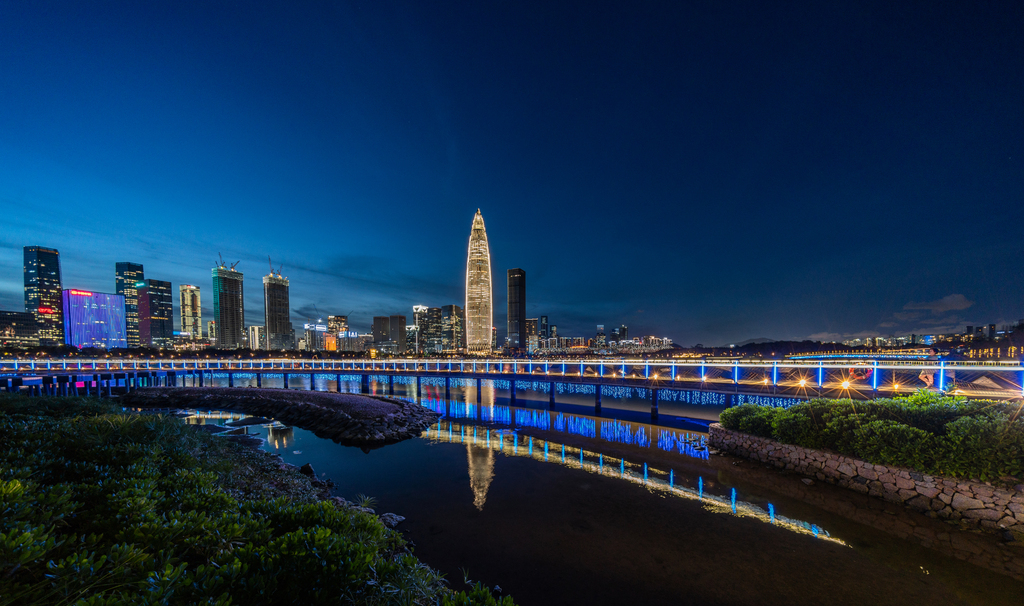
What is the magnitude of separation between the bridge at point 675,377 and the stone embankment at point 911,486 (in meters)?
7.57

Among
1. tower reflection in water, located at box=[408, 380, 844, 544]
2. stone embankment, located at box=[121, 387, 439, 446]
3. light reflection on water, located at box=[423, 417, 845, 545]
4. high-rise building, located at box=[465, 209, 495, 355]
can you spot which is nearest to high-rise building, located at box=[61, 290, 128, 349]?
high-rise building, located at box=[465, 209, 495, 355]

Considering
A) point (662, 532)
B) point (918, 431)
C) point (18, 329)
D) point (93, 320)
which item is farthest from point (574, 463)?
point (93, 320)

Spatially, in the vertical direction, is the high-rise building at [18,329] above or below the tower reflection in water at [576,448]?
above

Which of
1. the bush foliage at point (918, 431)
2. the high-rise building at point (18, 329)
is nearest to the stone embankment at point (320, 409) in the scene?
the bush foliage at point (918, 431)

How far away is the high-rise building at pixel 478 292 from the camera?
135 m

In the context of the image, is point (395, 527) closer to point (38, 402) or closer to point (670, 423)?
point (38, 402)

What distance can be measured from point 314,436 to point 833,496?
28410 millimetres

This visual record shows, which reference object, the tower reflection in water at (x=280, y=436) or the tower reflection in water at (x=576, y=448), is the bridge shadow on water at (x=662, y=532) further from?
the tower reflection in water at (x=280, y=436)

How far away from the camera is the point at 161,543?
4.61m

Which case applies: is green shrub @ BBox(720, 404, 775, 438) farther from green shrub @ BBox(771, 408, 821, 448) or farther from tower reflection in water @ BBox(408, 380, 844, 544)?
tower reflection in water @ BBox(408, 380, 844, 544)

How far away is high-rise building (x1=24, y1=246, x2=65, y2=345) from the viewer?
481 ft

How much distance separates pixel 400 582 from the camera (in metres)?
4.89

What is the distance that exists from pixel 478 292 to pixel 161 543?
457 feet

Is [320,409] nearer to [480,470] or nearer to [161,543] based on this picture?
[480,470]
